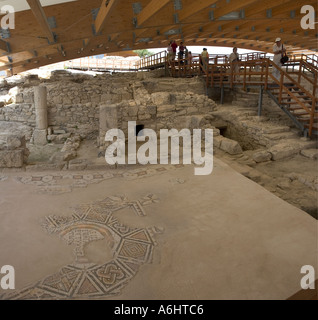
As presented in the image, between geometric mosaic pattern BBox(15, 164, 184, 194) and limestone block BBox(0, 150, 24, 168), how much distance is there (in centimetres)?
56

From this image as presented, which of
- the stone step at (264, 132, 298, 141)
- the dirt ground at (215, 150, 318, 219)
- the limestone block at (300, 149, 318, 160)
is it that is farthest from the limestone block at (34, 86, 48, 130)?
the limestone block at (300, 149, 318, 160)

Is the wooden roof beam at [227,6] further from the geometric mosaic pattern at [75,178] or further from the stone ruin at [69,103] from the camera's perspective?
the geometric mosaic pattern at [75,178]

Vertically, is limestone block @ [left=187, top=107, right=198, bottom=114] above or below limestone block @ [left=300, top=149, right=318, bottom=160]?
above

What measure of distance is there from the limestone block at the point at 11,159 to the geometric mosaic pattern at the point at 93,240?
8.17 feet

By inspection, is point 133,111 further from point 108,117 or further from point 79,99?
point 79,99

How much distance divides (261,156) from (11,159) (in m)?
6.17

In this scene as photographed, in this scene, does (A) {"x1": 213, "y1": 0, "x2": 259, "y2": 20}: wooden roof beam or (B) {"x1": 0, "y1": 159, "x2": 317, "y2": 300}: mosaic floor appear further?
(A) {"x1": 213, "y1": 0, "x2": 259, "y2": 20}: wooden roof beam

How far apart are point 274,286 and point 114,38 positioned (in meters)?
9.99

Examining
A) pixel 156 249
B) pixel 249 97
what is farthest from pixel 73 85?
pixel 156 249

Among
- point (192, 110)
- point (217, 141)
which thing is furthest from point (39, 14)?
point (217, 141)

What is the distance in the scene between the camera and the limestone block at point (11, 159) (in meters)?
5.91

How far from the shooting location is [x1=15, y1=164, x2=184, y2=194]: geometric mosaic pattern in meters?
5.11

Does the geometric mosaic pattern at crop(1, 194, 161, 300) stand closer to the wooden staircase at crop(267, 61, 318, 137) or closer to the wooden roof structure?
the wooden roof structure
